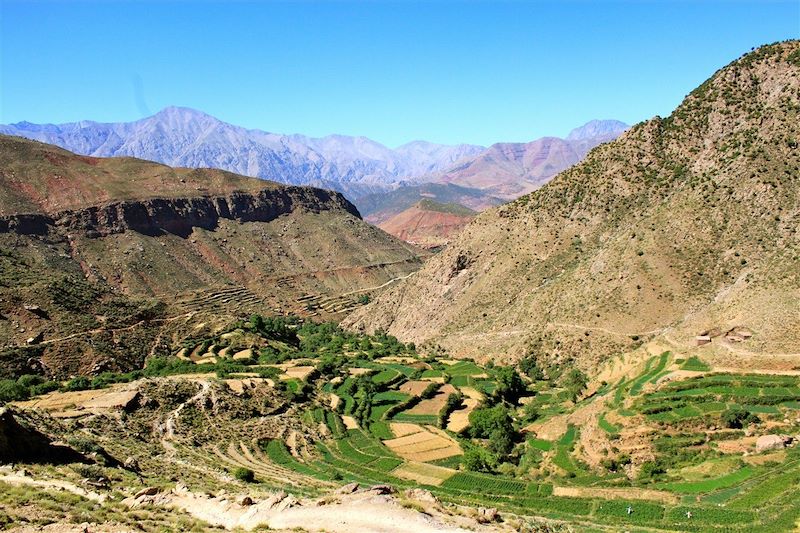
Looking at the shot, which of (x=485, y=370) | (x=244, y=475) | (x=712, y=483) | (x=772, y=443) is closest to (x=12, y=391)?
(x=244, y=475)

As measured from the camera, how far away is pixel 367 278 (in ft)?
509

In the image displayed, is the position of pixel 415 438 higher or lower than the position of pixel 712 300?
lower

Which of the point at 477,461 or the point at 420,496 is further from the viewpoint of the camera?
the point at 477,461

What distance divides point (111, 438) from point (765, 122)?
269 feet

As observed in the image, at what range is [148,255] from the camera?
132m

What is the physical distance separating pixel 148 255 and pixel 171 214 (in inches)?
733

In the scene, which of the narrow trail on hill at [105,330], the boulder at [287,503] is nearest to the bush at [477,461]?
the boulder at [287,503]

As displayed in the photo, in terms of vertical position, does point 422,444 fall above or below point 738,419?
below

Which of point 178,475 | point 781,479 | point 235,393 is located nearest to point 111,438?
point 178,475

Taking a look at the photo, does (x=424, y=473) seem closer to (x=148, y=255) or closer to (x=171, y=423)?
(x=171, y=423)

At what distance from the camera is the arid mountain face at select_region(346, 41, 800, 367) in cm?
6438

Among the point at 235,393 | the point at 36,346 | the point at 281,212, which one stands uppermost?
the point at 281,212

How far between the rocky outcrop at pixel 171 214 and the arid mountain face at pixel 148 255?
0.29m

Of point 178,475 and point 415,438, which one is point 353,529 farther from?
point 415,438
